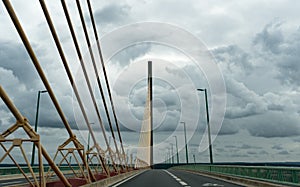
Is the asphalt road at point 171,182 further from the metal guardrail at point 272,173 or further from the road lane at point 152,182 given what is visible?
the metal guardrail at point 272,173

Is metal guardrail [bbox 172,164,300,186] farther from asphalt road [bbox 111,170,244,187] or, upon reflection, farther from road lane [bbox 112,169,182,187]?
road lane [bbox 112,169,182,187]

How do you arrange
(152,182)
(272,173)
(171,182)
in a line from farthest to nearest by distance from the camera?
(152,182) → (171,182) → (272,173)

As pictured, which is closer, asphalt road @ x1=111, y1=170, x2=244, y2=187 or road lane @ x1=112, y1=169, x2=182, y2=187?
road lane @ x1=112, y1=169, x2=182, y2=187

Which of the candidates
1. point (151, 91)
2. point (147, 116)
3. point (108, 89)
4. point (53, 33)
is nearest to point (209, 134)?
point (108, 89)

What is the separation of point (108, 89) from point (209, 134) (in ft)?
47.3

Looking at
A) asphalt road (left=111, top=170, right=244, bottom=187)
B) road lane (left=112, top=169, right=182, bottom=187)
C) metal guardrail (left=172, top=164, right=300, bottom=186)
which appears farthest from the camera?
asphalt road (left=111, top=170, right=244, bottom=187)

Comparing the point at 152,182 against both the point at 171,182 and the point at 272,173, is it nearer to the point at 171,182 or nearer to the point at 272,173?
the point at 171,182

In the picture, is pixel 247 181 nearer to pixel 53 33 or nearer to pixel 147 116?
pixel 53 33

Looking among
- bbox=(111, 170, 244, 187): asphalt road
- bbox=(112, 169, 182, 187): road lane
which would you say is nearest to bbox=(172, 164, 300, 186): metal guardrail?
bbox=(111, 170, 244, 187): asphalt road

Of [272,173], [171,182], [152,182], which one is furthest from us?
[152,182]

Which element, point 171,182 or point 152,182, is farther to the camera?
point 152,182

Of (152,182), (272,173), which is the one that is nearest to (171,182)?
(152,182)

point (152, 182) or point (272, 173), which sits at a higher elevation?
point (272, 173)

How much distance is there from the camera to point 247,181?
1734 centimetres
